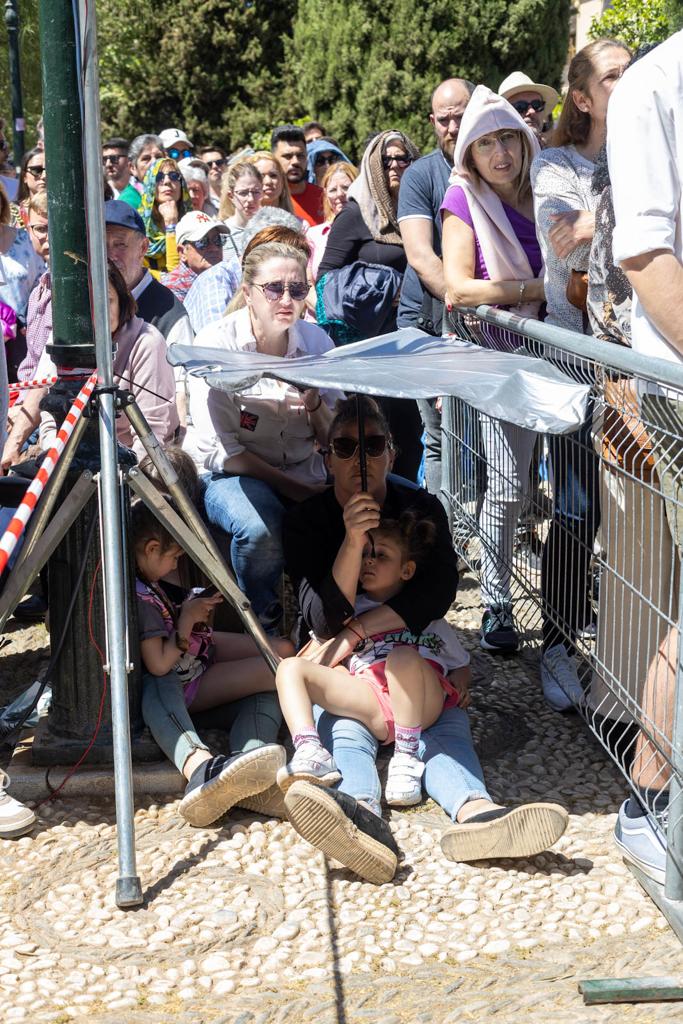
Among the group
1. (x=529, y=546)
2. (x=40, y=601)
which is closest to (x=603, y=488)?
(x=529, y=546)

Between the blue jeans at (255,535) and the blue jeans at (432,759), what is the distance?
2.04ft

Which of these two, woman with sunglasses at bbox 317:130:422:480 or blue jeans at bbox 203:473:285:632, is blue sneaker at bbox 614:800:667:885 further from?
woman with sunglasses at bbox 317:130:422:480

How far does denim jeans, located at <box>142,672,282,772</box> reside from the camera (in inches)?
157

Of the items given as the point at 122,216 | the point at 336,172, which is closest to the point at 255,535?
the point at 122,216

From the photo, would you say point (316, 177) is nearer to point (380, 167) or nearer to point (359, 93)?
point (380, 167)

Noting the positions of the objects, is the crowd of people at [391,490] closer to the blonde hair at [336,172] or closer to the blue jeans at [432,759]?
the blue jeans at [432,759]

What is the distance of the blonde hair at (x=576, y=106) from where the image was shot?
4.75 meters

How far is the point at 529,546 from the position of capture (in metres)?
4.67

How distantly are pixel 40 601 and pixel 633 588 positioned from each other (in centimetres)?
334

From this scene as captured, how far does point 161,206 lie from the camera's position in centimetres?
968

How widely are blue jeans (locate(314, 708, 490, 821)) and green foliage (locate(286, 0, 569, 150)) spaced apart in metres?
20.5

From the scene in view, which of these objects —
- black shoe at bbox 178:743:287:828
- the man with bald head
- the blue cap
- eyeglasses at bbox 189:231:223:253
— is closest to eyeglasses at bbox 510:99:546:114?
the man with bald head

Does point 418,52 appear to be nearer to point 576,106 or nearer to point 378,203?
point 378,203

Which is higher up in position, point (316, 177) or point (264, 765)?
point (316, 177)
